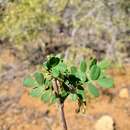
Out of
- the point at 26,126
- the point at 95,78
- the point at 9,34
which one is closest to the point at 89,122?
the point at 26,126

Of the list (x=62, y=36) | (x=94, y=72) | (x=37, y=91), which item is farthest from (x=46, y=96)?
(x=62, y=36)

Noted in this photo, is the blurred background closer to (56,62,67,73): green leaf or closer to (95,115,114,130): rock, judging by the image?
A: (95,115,114,130): rock

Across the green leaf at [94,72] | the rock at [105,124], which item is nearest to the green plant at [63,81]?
the green leaf at [94,72]

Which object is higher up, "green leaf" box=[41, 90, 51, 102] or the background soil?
"green leaf" box=[41, 90, 51, 102]

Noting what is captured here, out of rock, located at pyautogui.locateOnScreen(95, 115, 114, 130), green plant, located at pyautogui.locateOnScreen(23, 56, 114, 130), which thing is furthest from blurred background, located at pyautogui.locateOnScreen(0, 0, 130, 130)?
green plant, located at pyautogui.locateOnScreen(23, 56, 114, 130)

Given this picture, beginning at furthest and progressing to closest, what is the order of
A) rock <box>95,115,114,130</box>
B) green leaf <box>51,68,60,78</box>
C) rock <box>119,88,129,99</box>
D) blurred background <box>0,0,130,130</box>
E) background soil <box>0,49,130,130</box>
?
blurred background <box>0,0,130,130</box> < rock <box>119,88,129,99</box> < background soil <box>0,49,130,130</box> < rock <box>95,115,114,130</box> < green leaf <box>51,68,60,78</box>

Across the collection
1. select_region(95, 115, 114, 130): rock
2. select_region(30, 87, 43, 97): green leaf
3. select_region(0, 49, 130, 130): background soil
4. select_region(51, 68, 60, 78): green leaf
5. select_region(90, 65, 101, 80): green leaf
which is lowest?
select_region(95, 115, 114, 130): rock

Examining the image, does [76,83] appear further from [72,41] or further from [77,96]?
[72,41]
